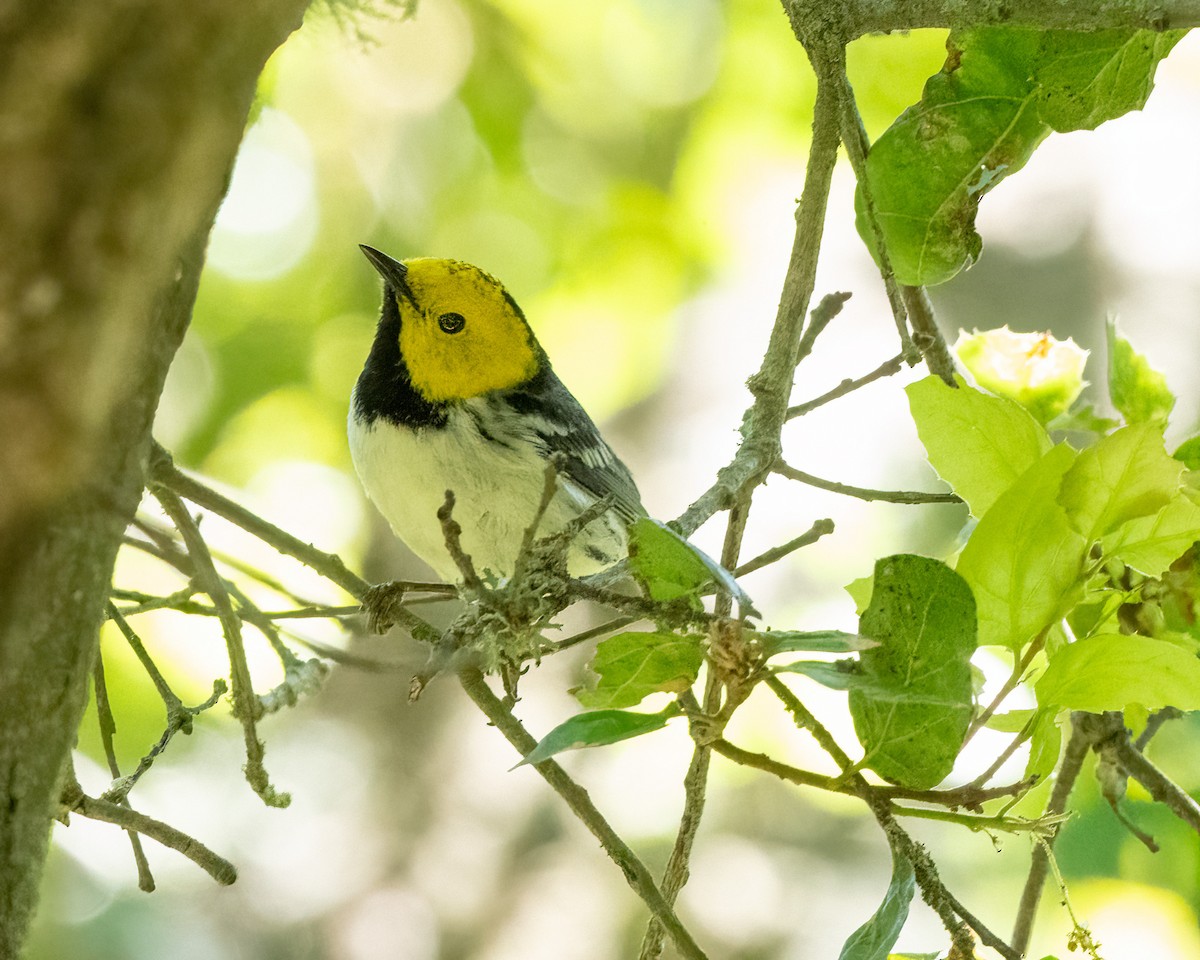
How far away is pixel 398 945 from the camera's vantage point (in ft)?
14.4

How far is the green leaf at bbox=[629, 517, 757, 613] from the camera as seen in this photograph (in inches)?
50.2

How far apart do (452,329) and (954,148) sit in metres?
1.89

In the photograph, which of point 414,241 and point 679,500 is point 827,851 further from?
point 414,241

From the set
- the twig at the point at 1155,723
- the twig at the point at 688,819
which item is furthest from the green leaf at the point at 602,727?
the twig at the point at 1155,723

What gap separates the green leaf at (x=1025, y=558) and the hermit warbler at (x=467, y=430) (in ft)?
5.18

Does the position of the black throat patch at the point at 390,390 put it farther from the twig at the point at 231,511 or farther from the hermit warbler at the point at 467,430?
the twig at the point at 231,511

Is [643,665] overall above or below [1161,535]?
below

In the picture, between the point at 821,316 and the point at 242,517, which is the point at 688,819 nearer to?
the point at 242,517

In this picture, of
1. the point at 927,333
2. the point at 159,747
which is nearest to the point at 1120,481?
the point at 927,333

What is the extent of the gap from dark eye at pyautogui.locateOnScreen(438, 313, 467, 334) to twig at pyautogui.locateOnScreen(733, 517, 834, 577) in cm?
178

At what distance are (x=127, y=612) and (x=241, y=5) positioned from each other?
1.19m

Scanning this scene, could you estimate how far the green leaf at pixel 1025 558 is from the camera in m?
1.34

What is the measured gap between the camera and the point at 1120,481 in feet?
4.41

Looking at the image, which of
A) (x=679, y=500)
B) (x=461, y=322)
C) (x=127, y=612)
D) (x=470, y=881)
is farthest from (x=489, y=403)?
(x=470, y=881)
